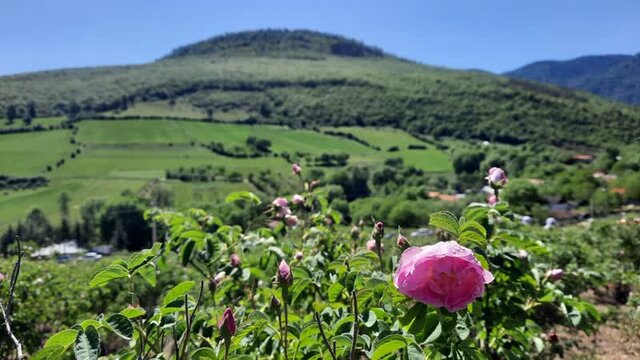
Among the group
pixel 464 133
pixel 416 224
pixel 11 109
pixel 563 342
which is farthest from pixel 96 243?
pixel 464 133

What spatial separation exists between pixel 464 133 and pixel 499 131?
7.59 meters

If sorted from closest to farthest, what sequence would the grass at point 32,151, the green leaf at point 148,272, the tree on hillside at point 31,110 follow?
the green leaf at point 148,272, the grass at point 32,151, the tree on hillside at point 31,110

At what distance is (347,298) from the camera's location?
2.79m

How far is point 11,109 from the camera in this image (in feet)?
384

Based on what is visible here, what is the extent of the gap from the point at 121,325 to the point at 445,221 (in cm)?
111

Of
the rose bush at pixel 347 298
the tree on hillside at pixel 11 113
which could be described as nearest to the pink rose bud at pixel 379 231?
the rose bush at pixel 347 298

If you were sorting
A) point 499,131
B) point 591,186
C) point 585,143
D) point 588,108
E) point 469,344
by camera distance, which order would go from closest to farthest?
point 469,344 < point 591,186 < point 585,143 < point 499,131 < point 588,108

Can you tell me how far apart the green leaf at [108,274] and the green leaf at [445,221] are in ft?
3.65

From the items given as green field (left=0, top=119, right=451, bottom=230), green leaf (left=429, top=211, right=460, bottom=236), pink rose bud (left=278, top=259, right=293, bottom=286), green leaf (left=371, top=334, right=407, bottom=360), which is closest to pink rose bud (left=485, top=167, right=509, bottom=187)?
green leaf (left=429, top=211, right=460, bottom=236)

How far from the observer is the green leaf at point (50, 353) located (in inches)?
66.1

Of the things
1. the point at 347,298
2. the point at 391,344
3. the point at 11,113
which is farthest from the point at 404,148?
the point at 391,344

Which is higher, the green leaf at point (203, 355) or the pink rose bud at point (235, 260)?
the green leaf at point (203, 355)

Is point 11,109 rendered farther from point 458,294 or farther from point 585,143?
point 458,294

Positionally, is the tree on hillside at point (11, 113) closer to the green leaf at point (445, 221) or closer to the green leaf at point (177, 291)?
the green leaf at point (177, 291)
